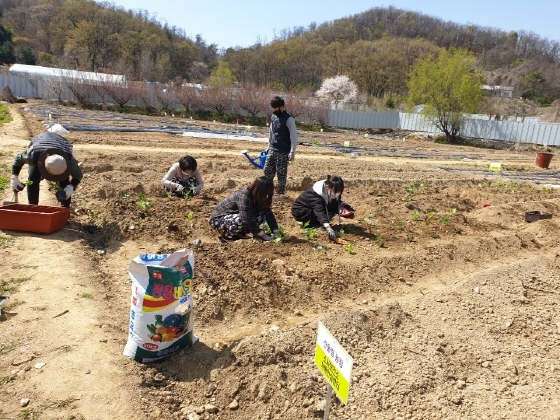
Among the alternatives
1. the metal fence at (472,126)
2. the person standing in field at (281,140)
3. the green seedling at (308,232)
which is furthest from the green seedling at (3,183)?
the metal fence at (472,126)

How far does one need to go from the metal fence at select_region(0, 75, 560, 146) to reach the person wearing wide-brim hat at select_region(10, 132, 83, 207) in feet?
86.6

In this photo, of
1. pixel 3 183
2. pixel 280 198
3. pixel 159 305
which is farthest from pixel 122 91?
pixel 159 305

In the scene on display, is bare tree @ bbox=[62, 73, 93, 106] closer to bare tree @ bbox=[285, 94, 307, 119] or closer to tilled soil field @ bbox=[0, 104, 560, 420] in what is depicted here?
bare tree @ bbox=[285, 94, 307, 119]

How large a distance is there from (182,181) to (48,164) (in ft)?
7.00

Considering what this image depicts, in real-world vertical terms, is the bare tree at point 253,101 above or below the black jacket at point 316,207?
above

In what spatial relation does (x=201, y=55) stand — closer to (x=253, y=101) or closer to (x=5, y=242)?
(x=253, y=101)

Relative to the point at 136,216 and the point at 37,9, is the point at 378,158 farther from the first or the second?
the point at 37,9

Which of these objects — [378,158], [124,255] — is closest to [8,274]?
[124,255]

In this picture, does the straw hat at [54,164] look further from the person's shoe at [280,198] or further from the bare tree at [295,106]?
the bare tree at [295,106]

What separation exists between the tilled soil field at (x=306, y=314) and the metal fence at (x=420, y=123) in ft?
84.9

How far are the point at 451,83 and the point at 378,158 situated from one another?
1735 centimetres

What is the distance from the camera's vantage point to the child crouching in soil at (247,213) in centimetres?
480

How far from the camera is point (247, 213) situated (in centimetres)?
491

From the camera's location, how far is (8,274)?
4.08 meters
